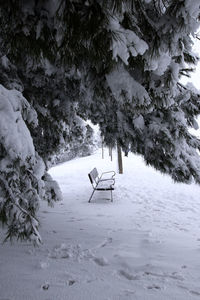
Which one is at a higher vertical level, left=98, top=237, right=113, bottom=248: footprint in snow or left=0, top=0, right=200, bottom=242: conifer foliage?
left=0, top=0, right=200, bottom=242: conifer foliage

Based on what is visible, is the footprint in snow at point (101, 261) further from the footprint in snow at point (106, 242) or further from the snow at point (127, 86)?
the snow at point (127, 86)

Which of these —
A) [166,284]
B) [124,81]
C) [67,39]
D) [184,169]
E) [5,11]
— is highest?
[5,11]

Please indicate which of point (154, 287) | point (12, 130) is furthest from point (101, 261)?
point (12, 130)

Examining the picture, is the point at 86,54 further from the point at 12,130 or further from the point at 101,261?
the point at 101,261

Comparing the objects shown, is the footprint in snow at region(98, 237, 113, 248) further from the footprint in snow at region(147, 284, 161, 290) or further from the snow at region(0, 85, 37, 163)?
the snow at region(0, 85, 37, 163)

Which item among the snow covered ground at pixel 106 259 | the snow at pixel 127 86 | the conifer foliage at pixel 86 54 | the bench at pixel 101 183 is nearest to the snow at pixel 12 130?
the conifer foliage at pixel 86 54

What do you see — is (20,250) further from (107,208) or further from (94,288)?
(107,208)

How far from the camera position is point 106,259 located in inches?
121

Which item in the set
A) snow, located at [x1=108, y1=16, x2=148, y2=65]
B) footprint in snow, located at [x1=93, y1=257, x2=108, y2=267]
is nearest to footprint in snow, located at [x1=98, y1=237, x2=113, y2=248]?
footprint in snow, located at [x1=93, y1=257, x2=108, y2=267]

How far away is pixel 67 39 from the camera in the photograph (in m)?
1.67

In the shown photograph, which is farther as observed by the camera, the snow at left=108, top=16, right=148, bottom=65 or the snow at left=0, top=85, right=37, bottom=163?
the snow at left=0, top=85, right=37, bottom=163

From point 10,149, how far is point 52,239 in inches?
98.2

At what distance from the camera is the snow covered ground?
2305mm

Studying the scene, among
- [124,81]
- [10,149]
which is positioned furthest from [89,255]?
[124,81]
